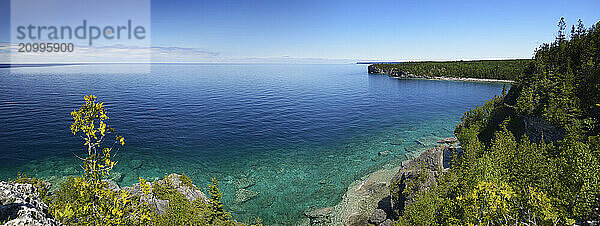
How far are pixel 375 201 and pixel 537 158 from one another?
64.1ft

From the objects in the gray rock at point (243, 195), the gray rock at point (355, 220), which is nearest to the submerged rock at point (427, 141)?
the gray rock at point (355, 220)

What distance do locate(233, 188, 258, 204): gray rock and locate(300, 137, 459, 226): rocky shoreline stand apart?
30.4 feet

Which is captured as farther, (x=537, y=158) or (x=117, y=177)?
(x=117, y=177)

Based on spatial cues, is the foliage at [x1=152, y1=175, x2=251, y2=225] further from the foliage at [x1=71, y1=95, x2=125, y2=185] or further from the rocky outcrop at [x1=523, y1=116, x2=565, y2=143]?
the rocky outcrop at [x1=523, y1=116, x2=565, y2=143]

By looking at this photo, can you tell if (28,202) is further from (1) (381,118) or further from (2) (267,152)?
(1) (381,118)

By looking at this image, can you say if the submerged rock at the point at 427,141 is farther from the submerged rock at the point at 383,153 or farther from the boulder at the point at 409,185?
the boulder at the point at 409,185

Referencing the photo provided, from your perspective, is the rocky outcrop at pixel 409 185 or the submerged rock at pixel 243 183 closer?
the rocky outcrop at pixel 409 185

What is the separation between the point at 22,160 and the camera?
52312mm

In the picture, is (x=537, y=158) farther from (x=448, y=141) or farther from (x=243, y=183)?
(x=243, y=183)

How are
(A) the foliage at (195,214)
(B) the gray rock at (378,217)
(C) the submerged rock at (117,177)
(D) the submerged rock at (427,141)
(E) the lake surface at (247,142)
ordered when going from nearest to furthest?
(A) the foliage at (195,214) → (B) the gray rock at (378,217) → (C) the submerged rock at (117,177) → (E) the lake surface at (247,142) → (D) the submerged rock at (427,141)

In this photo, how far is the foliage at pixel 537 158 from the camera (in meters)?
21.8

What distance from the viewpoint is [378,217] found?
1393 inches

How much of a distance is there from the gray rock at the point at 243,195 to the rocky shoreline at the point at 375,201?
30.4 feet

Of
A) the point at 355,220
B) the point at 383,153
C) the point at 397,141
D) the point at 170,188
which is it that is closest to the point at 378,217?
the point at 355,220
